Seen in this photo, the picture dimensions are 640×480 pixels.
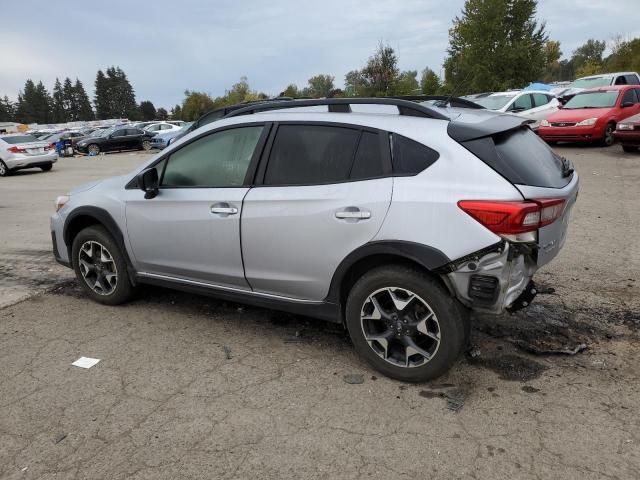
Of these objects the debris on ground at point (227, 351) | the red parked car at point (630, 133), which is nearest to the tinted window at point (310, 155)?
the debris on ground at point (227, 351)

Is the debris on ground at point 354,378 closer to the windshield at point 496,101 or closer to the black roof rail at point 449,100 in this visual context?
the black roof rail at point 449,100

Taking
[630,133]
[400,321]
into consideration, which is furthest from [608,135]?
[400,321]

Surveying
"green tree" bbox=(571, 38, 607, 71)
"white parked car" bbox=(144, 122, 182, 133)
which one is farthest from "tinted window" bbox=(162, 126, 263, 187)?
"green tree" bbox=(571, 38, 607, 71)

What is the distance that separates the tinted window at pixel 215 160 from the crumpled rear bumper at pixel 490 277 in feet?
5.74

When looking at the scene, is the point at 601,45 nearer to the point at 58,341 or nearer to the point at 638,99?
the point at 638,99

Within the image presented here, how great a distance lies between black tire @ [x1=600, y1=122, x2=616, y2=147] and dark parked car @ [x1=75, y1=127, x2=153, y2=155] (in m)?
23.1

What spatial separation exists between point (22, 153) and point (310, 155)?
1832 centimetres

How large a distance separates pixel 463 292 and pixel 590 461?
3.42ft

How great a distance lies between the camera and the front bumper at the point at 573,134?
47.3 ft

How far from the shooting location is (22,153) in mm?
18328

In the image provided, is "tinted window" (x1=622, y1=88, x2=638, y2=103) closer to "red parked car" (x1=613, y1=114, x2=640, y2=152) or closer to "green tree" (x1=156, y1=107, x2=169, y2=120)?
"red parked car" (x1=613, y1=114, x2=640, y2=152)

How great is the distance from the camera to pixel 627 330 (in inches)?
153

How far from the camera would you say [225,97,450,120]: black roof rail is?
338 centimetres

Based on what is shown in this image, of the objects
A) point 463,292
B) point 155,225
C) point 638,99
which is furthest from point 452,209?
point 638,99
